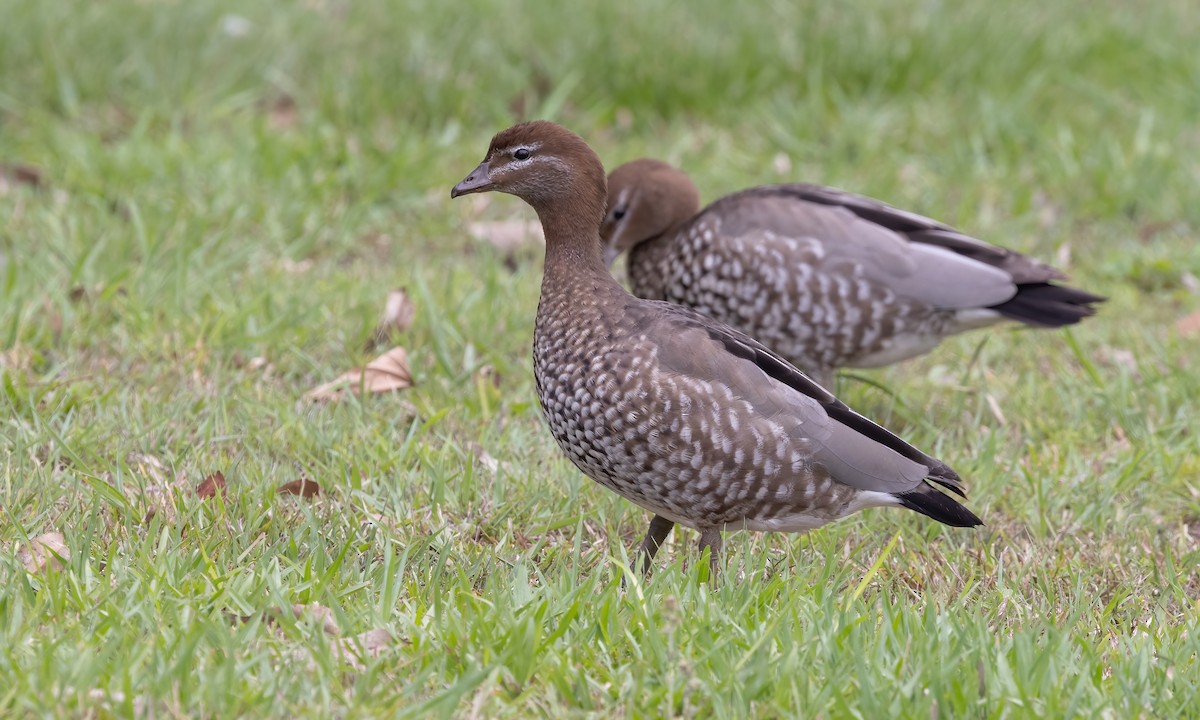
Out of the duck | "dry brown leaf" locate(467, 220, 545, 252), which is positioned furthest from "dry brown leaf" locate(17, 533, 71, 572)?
"dry brown leaf" locate(467, 220, 545, 252)

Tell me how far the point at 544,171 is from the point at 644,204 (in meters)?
1.43

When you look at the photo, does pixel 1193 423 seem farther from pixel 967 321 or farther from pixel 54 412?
pixel 54 412

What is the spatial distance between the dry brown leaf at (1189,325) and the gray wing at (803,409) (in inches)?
95.1

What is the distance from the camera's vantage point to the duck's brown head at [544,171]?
409cm

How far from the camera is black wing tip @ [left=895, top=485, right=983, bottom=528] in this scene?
12.3ft

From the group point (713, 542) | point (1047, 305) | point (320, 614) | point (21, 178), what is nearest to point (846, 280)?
point (1047, 305)

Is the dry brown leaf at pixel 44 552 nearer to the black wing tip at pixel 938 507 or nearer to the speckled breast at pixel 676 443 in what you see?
the speckled breast at pixel 676 443

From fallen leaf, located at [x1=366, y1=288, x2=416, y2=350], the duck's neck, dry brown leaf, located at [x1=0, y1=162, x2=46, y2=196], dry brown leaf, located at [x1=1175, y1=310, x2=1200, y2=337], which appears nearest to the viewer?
the duck's neck

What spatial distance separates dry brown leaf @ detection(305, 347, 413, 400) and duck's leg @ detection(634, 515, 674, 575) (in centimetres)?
121

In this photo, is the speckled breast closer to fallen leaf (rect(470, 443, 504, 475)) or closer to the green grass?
the green grass

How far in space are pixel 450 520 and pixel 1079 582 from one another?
1.64 m

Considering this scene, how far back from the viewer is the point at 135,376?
4.80 meters

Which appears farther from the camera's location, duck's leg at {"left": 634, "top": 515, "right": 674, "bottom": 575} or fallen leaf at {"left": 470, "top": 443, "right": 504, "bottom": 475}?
fallen leaf at {"left": 470, "top": 443, "right": 504, "bottom": 475}

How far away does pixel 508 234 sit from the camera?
6.41 m
